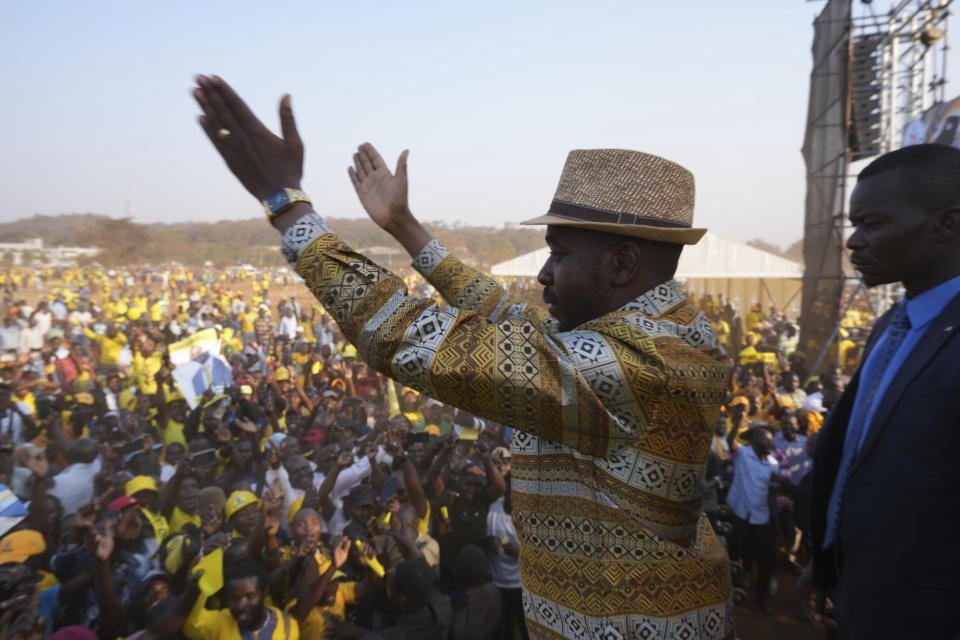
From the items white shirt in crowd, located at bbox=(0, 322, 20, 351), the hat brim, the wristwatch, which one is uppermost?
the wristwatch

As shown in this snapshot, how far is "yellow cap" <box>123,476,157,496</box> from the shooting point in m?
4.45

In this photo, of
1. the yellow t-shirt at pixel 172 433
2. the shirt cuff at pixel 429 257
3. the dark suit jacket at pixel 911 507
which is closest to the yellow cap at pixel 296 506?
the yellow t-shirt at pixel 172 433

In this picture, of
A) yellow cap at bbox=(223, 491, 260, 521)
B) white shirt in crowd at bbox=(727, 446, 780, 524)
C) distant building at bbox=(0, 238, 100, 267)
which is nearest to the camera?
yellow cap at bbox=(223, 491, 260, 521)

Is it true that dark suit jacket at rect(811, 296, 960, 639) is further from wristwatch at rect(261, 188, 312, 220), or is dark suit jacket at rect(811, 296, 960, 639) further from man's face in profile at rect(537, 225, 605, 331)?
wristwatch at rect(261, 188, 312, 220)

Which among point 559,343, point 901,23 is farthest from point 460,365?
point 901,23

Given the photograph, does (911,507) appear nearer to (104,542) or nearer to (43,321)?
(104,542)

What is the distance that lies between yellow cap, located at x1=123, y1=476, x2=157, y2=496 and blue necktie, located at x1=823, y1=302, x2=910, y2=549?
14.1 ft

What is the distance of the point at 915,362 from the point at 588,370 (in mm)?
714

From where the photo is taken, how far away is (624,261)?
1.45 metres

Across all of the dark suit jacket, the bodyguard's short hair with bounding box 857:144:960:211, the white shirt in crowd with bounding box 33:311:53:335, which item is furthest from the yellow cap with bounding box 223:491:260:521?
the white shirt in crowd with bounding box 33:311:53:335

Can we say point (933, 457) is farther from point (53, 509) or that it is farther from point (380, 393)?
point (380, 393)

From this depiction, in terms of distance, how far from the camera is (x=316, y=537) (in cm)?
397

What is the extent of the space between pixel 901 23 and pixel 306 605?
1250 cm

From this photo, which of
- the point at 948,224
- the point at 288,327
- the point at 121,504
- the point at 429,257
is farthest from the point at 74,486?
the point at 288,327
